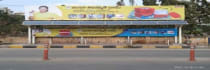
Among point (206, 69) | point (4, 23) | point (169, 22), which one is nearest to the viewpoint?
point (206, 69)

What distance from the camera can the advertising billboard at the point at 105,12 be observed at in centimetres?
2684

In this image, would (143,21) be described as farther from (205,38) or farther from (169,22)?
(205,38)

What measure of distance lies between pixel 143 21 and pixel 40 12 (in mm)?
10950

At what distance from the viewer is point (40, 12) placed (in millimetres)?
27047

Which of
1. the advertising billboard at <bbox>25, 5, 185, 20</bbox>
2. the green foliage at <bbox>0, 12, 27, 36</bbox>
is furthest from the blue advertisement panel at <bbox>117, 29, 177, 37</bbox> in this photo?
the green foliage at <bbox>0, 12, 27, 36</bbox>

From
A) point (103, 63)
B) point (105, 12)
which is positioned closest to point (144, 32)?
point (105, 12)

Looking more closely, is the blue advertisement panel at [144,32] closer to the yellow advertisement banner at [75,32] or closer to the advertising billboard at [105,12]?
the yellow advertisement banner at [75,32]

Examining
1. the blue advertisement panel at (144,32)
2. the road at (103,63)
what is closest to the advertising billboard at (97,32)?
the blue advertisement panel at (144,32)

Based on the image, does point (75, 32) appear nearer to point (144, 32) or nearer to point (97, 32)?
point (97, 32)

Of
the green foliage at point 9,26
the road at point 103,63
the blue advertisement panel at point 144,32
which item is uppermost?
the green foliage at point 9,26

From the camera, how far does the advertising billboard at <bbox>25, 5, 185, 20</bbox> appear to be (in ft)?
88.1

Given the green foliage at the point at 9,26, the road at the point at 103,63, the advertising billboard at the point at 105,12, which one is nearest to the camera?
the road at the point at 103,63

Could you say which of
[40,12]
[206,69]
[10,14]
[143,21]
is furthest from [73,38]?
[206,69]

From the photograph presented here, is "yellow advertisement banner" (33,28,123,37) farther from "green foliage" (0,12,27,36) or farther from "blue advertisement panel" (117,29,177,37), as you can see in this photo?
"green foliage" (0,12,27,36)
